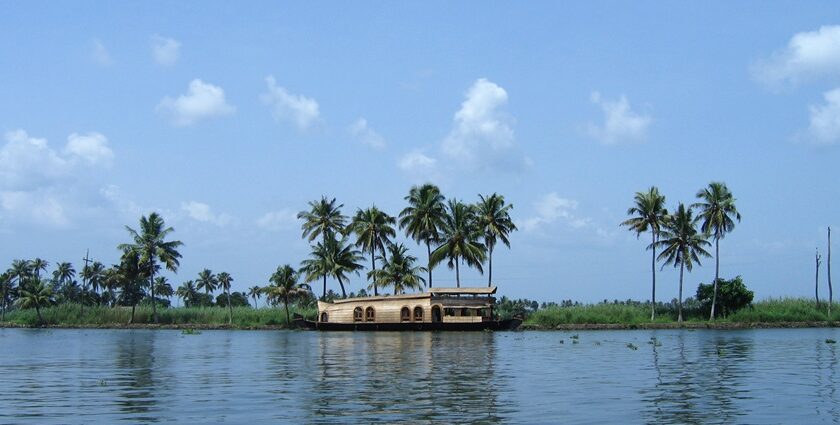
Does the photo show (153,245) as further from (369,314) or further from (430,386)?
(430,386)

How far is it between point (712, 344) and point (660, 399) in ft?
91.6

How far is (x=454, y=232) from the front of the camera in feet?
266

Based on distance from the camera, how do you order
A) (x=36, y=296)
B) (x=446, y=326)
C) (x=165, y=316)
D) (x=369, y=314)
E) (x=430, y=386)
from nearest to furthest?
(x=430, y=386), (x=446, y=326), (x=369, y=314), (x=165, y=316), (x=36, y=296)

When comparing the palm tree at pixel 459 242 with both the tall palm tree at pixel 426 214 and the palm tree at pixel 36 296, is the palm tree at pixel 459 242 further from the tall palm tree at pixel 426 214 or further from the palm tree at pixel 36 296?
the palm tree at pixel 36 296

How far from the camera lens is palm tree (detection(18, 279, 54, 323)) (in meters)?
103

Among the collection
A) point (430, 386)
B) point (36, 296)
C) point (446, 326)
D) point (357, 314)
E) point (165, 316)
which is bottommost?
point (165, 316)

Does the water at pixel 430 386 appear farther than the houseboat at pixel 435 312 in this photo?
No

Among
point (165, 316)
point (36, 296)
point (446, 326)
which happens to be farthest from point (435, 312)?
point (36, 296)

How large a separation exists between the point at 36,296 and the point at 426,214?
181 feet

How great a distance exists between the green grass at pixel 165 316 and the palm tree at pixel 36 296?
118 cm

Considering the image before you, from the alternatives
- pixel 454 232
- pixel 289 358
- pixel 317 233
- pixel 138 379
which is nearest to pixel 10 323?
pixel 317 233

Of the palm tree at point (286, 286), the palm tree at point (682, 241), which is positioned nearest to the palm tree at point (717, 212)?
the palm tree at point (682, 241)

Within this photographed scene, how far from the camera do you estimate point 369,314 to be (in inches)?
3022

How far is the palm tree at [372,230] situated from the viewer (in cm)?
8562
